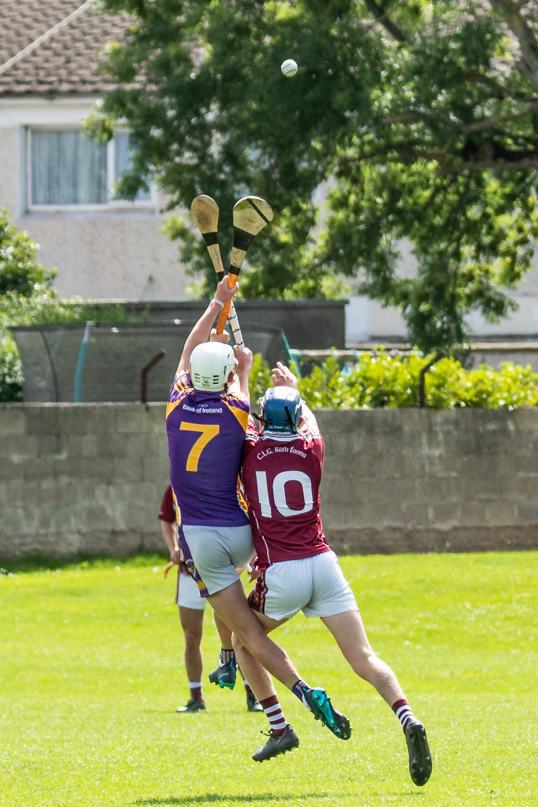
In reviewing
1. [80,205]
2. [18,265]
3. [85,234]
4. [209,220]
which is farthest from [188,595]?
[80,205]

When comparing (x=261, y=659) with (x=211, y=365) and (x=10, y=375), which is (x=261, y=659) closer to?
(x=211, y=365)

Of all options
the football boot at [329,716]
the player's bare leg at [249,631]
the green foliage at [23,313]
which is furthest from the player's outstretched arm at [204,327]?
the green foliage at [23,313]

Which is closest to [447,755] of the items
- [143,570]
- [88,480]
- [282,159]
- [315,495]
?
[315,495]

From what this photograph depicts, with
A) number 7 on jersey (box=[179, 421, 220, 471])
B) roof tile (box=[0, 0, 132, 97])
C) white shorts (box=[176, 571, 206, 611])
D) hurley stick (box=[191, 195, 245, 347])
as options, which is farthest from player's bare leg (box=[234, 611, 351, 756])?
roof tile (box=[0, 0, 132, 97])

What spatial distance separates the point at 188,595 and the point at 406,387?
7103 mm

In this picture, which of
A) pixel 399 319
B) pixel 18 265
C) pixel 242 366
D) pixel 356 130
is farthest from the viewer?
pixel 399 319

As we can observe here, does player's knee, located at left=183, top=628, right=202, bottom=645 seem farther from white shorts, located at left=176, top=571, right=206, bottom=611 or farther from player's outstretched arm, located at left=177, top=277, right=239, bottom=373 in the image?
player's outstretched arm, located at left=177, top=277, right=239, bottom=373

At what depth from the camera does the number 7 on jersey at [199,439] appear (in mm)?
5867

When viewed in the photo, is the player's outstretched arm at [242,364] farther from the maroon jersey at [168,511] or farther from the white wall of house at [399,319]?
the white wall of house at [399,319]

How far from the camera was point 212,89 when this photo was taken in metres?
14.4

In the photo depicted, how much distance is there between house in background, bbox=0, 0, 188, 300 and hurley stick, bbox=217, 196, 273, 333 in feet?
52.6

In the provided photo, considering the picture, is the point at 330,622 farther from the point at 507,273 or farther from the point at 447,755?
the point at 507,273

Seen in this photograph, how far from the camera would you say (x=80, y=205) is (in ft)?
75.6

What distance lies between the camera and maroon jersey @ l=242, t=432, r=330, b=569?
570 cm
